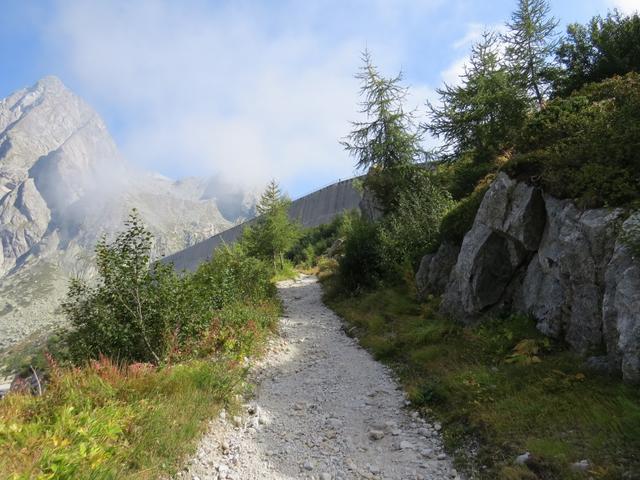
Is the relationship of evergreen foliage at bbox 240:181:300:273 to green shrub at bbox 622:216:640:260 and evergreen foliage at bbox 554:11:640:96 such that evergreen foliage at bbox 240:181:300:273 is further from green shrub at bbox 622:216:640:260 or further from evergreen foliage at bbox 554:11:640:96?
green shrub at bbox 622:216:640:260

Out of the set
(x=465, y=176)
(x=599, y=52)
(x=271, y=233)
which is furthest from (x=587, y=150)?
(x=271, y=233)

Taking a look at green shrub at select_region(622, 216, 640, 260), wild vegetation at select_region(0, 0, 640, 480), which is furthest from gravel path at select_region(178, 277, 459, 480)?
green shrub at select_region(622, 216, 640, 260)

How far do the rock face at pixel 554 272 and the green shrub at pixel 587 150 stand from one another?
0.34 metres

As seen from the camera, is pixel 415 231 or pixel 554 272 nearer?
pixel 554 272

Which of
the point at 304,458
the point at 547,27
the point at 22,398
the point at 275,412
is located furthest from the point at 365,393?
the point at 547,27

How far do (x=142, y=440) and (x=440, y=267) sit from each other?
9459 mm

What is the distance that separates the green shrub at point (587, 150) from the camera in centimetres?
673

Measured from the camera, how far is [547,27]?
22266mm

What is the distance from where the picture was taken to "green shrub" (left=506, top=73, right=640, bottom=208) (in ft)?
22.1

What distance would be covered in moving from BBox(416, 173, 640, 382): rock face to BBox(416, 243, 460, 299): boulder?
1.30 metres

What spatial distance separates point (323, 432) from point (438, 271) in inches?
285

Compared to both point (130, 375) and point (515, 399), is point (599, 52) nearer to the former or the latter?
point (515, 399)

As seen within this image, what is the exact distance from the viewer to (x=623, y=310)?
16.8ft

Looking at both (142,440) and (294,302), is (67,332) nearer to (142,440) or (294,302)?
(142,440)
